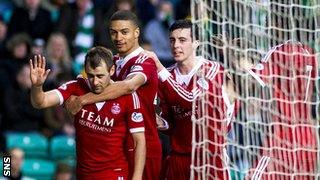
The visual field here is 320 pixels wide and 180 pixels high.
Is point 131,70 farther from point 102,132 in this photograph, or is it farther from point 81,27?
point 81,27

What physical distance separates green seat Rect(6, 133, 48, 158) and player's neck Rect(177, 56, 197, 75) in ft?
13.6

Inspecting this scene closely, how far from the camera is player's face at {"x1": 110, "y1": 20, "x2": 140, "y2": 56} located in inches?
383

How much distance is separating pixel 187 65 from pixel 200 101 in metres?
0.42

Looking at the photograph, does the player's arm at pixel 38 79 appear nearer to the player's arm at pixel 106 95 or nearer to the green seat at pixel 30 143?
the player's arm at pixel 106 95

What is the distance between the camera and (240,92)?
32.9ft

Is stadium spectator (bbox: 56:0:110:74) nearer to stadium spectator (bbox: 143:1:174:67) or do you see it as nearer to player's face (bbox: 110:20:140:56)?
stadium spectator (bbox: 143:1:174:67)

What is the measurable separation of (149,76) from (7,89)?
4.57 metres

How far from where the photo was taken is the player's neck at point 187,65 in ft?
33.4

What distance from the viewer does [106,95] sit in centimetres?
947

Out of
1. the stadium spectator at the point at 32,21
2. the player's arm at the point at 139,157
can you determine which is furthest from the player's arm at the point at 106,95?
the stadium spectator at the point at 32,21

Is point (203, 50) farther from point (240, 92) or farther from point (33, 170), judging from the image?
point (33, 170)

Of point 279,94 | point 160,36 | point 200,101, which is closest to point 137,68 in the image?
point 200,101

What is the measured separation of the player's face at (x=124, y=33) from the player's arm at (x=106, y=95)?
0.30 metres

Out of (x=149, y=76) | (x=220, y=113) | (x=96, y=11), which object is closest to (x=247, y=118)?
(x=220, y=113)
